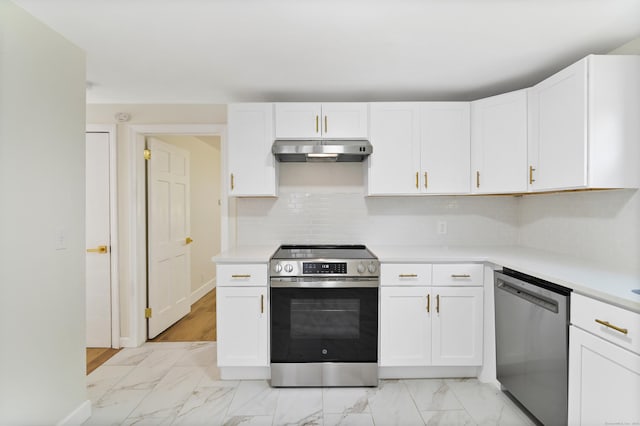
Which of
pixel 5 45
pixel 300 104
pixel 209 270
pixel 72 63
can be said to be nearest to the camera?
pixel 5 45

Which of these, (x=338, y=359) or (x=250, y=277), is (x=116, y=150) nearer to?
(x=250, y=277)

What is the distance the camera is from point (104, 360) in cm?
286

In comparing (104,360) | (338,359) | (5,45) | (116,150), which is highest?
(5,45)

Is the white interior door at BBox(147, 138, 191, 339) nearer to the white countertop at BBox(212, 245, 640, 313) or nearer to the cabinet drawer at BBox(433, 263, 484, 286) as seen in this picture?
the white countertop at BBox(212, 245, 640, 313)

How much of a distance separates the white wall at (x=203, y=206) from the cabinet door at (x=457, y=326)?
10.9 feet

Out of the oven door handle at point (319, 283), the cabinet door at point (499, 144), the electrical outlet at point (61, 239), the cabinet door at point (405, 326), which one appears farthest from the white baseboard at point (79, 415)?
the cabinet door at point (499, 144)

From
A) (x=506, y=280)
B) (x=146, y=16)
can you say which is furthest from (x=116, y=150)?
(x=506, y=280)

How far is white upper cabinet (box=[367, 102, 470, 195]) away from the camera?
9.00ft

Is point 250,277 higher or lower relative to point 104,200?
lower

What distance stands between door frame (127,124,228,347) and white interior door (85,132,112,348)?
0.21 m

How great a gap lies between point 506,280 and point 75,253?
8.89ft

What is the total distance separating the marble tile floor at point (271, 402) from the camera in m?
2.05

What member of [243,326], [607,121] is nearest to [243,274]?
[243,326]

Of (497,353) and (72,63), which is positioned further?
(497,353)
